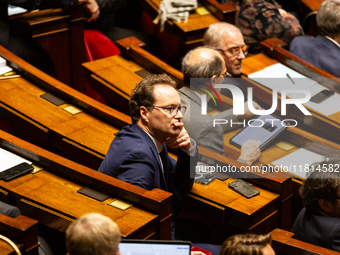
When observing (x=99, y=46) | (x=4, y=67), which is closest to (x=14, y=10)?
(x=99, y=46)

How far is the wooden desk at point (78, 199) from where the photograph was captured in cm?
138

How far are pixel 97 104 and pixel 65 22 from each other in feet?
2.65

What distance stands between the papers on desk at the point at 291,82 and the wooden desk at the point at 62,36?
0.95 m

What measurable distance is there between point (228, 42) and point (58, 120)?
3.15ft

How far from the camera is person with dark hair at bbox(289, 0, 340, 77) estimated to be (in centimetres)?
264

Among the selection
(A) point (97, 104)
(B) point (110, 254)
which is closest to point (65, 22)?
(A) point (97, 104)

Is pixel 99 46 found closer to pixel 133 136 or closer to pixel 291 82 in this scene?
pixel 291 82

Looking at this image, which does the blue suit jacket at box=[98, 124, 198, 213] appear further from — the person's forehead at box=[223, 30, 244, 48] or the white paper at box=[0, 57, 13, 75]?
the person's forehead at box=[223, 30, 244, 48]

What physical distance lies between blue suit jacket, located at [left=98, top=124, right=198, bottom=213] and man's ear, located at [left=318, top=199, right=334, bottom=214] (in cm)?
40

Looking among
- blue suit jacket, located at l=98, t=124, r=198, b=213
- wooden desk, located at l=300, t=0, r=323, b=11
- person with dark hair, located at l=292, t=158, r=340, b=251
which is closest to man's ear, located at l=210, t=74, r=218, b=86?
blue suit jacket, located at l=98, t=124, r=198, b=213

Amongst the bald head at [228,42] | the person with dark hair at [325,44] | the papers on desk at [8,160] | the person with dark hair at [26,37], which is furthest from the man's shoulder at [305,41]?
the papers on desk at [8,160]

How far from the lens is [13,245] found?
1201 mm

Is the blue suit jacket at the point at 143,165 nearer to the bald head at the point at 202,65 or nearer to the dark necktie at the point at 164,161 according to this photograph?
the dark necktie at the point at 164,161

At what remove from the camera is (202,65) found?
199 cm
